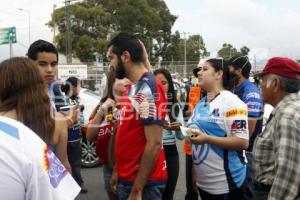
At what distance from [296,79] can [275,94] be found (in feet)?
0.54

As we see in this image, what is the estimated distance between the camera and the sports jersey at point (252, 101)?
460 centimetres

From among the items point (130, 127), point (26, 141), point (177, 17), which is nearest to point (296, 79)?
point (130, 127)

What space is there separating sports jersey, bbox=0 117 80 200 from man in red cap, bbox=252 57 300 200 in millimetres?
1461

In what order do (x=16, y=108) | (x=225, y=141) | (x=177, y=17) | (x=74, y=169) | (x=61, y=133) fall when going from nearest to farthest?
(x=16, y=108)
(x=61, y=133)
(x=225, y=141)
(x=74, y=169)
(x=177, y=17)

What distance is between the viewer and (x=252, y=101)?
15.2 ft

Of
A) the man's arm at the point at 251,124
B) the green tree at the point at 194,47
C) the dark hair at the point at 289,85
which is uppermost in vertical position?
the green tree at the point at 194,47

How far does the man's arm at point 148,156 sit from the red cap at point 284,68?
847 mm

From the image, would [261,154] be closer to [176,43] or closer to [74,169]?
[74,169]

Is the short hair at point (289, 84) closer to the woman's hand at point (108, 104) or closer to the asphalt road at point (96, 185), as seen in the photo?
the woman's hand at point (108, 104)

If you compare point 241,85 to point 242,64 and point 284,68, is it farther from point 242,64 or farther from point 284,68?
point 284,68

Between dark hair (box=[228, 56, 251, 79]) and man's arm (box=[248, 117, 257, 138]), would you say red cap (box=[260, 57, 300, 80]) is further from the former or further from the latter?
dark hair (box=[228, 56, 251, 79])

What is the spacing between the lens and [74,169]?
20.6 feet

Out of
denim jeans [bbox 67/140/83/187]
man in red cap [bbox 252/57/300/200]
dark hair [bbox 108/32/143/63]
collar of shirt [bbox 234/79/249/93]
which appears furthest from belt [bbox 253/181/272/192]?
denim jeans [bbox 67/140/83/187]

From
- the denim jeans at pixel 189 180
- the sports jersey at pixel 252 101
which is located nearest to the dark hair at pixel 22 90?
the denim jeans at pixel 189 180
